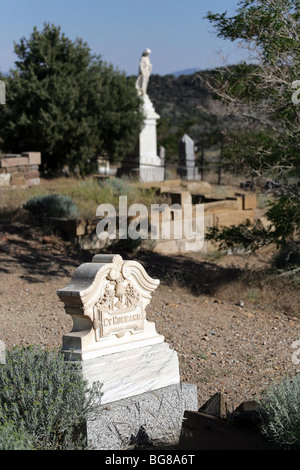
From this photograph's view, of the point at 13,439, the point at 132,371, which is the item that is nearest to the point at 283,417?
the point at 132,371

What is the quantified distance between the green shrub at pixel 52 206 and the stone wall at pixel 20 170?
12.4 ft

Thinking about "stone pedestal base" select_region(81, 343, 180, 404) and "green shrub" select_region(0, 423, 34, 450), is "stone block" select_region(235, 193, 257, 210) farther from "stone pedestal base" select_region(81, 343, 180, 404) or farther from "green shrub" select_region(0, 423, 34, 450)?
"green shrub" select_region(0, 423, 34, 450)

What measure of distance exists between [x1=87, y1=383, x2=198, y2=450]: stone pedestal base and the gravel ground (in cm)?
58

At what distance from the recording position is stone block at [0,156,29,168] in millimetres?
16250

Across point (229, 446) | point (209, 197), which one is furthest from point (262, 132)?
point (229, 446)

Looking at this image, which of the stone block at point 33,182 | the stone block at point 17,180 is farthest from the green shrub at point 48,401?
the stone block at point 33,182

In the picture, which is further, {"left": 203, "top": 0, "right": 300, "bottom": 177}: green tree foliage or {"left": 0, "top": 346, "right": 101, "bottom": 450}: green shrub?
{"left": 203, "top": 0, "right": 300, "bottom": 177}: green tree foliage

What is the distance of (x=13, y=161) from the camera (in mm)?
16594

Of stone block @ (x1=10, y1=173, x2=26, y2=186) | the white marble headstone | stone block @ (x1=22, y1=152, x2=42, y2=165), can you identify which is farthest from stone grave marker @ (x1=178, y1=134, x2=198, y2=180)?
the white marble headstone

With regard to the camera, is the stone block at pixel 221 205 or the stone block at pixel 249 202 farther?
the stone block at pixel 249 202

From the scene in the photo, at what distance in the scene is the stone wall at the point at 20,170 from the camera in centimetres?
1620

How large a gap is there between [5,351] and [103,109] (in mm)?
16992

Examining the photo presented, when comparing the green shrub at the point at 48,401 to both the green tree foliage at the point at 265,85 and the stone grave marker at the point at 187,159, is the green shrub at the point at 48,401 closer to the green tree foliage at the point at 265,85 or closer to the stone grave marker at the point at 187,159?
the green tree foliage at the point at 265,85

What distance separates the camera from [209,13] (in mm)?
9273
